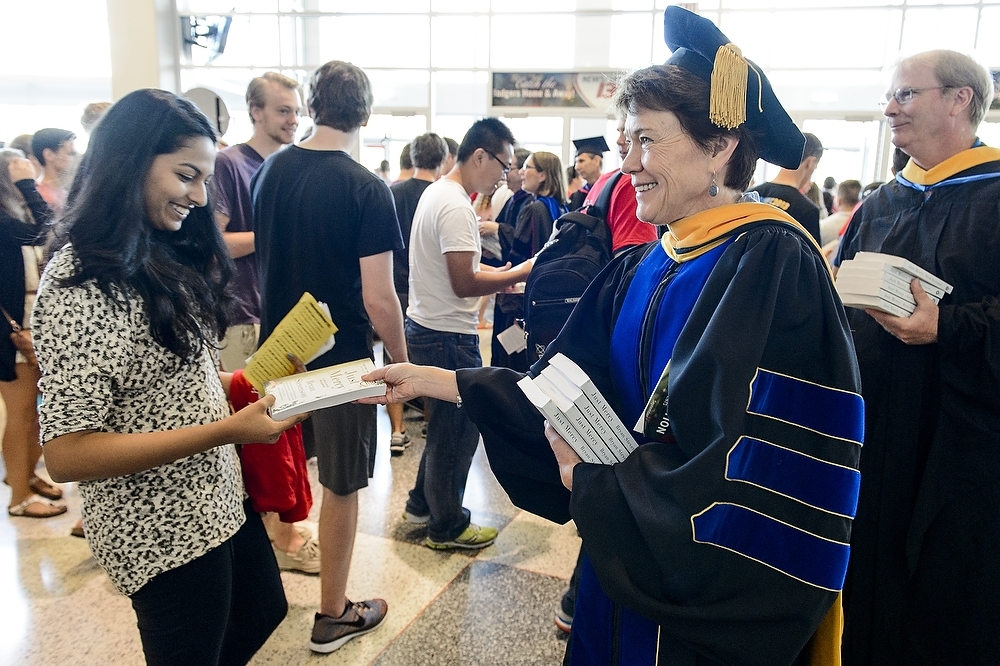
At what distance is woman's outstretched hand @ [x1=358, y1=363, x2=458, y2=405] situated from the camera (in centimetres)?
154

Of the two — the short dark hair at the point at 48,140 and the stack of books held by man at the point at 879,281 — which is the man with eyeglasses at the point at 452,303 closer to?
the stack of books held by man at the point at 879,281

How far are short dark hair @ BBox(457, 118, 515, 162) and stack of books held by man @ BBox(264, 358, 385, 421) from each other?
160cm

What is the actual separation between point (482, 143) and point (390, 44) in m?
9.78

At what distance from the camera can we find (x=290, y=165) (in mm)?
2291

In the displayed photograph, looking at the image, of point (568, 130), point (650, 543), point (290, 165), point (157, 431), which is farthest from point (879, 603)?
point (568, 130)

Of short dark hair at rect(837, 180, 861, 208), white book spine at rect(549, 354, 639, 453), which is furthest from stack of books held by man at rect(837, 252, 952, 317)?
short dark hair at rect(837, 180, 861, 208)

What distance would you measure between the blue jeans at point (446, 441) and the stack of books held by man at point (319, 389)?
4.39 ft

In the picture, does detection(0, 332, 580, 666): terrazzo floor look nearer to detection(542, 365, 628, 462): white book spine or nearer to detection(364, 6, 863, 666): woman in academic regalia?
detection(364, 6, 863, 666): woman in academic regalia

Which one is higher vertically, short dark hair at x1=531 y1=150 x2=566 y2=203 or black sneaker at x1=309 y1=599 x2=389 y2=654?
short dark hair at x1=531 y1=150 x2=566 y2=203

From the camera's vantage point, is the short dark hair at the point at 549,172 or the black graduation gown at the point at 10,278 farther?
the short dark hair at the point at 549,172

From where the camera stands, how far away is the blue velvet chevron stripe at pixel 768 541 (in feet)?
3.22

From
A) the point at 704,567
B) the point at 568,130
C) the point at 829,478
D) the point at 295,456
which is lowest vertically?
the point at 295,456

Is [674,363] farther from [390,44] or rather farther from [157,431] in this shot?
[390,44]

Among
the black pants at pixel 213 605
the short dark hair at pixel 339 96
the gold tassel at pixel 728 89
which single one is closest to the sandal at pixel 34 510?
the black pants at pixel 213 605
